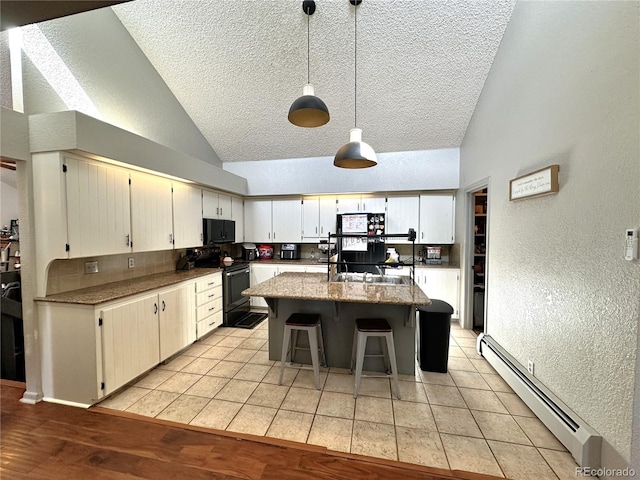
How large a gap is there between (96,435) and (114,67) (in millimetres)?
3517

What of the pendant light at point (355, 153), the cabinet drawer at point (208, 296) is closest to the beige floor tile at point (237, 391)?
the cabinet drawer at point (208, 296)

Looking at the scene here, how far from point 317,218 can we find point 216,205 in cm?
176

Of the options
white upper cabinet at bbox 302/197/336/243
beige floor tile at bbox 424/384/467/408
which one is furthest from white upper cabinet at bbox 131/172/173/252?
beige floor tile at bbox 424/384/467/408

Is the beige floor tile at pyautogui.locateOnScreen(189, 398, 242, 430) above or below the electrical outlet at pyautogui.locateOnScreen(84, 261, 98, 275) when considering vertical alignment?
below

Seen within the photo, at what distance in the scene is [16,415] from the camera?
6.68ft

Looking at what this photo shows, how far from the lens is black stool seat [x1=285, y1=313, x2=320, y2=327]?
2.41 m

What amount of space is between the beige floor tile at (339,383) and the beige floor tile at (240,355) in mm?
992

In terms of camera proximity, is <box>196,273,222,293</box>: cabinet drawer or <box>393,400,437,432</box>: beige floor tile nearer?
<box>393,400,437,432</box>: beige floor tile

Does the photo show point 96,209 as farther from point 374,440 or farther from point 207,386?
point 374,440

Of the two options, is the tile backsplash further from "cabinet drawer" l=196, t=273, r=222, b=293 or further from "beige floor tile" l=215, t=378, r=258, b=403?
"beige floor tile" l=215, t=378, r=258, b=403

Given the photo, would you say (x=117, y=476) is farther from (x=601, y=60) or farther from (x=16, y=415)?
(x=601, y=60)

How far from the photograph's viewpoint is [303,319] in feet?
8.24

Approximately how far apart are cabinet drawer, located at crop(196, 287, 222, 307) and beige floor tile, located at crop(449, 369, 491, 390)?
303cm

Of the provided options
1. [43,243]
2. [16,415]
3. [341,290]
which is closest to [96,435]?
[16,415]
